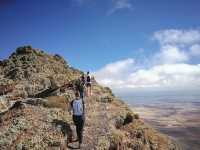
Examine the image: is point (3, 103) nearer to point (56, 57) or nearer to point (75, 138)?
point (75, 138)

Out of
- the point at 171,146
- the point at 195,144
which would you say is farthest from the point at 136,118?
the point at 195,144

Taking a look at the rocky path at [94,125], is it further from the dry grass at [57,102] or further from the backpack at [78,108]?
the dry grass at [57,102]

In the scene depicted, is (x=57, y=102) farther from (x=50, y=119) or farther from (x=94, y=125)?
(x=50, y=119)

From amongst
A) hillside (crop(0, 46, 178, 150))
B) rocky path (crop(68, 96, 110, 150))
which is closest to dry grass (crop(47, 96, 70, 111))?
hillside (crop(0, 46, 178, 150))

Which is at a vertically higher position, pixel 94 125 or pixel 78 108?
pixel 78 108

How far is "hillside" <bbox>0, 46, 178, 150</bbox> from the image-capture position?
441 inches

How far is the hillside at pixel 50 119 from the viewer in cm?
1119

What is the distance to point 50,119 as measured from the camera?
43.0ft

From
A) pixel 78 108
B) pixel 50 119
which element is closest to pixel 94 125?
pixel 50 119

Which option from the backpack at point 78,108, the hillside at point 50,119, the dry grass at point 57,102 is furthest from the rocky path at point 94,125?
the dry grass at point 57,102

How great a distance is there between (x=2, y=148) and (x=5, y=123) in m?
2.97

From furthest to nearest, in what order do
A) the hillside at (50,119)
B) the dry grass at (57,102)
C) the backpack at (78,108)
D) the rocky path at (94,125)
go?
the dry grass at (57,102) < the rocky path at (94,125) < the backpack at (78,108) < the hillside at (50,119)

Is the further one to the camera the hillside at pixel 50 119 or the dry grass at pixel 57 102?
the dry grass at pixel 57 102

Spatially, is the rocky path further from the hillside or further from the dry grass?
the dry grass
